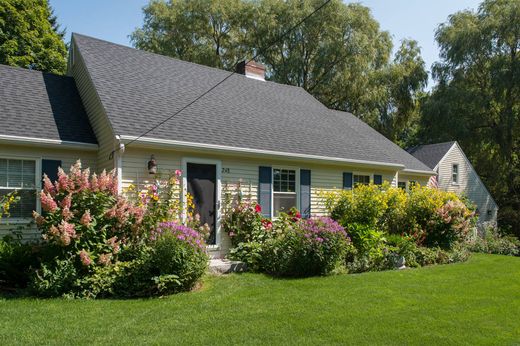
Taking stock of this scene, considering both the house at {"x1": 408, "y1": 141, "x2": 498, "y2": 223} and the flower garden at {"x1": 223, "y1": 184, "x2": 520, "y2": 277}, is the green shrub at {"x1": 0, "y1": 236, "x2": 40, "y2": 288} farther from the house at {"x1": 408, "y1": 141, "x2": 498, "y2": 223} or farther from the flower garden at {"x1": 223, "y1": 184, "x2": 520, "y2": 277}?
the house at {"x1": 408, "y1": 141, "x2": 498, "y2": 223}

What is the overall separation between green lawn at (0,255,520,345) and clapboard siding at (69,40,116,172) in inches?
151

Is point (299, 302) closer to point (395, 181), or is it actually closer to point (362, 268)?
point (362, 268)

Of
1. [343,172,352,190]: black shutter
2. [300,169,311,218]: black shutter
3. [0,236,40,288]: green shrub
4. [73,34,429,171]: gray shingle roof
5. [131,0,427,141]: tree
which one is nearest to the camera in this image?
[0,236,40,288]: green shrub

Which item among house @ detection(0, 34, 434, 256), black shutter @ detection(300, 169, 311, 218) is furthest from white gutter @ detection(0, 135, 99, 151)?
black shutter @ detection(300, 169, 311, 218)

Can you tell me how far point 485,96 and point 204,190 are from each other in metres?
21.5

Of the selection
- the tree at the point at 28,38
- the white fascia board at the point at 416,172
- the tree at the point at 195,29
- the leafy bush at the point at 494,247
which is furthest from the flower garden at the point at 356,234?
the tree at the point at 195,29

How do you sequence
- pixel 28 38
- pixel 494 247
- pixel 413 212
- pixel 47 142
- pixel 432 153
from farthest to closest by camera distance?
1. pixel 432 153
2. pixel 28 38
3. pixel 494 247
4. pixel 413 212
5. pixel 47 142

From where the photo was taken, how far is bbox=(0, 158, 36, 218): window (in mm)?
8859

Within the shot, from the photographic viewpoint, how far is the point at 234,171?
35.6 ft

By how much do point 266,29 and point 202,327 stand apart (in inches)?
993

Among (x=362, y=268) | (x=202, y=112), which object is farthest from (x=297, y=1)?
(x=362, y=268)

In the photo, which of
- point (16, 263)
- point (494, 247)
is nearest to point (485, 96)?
point (494, 247)

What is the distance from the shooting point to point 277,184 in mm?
11844

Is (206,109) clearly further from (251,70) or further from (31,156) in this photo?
(251,70)
